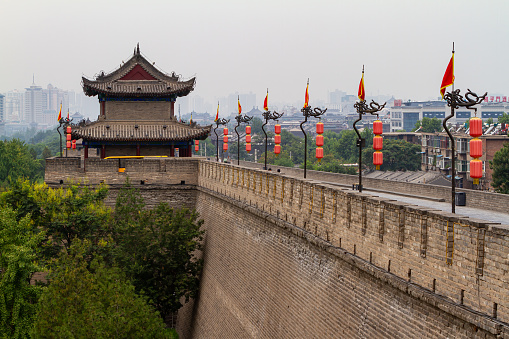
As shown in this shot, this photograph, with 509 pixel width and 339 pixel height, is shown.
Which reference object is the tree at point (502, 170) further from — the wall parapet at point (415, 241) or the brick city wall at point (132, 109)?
the wall parapet at point (415, 241)

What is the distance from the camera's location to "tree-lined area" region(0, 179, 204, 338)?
15805mm

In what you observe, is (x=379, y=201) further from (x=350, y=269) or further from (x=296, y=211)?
(x=296, y=211)

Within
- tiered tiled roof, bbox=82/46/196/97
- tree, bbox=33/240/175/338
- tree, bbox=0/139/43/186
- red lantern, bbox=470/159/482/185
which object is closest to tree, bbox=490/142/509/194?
tiered tiled roof, bbox=82/46/196/97

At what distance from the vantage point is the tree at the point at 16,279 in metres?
17.5

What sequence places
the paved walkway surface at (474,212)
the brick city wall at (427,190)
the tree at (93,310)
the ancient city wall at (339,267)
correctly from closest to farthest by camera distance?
the ancient city wall at (339,267) → the paved walkway surface at (474,212) → the tree at (93,310) → the brick city wall at (427,190)

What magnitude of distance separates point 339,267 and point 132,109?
1622 centimetres

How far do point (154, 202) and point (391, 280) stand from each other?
1465cm

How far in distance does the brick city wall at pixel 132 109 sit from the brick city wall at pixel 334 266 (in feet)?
14.8

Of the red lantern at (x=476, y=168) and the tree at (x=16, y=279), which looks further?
the tree at (x=16, y=279)

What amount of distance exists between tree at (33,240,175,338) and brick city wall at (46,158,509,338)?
262cm

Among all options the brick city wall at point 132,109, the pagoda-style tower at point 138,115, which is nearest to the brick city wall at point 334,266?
the pagoda-style tower at point 138,115

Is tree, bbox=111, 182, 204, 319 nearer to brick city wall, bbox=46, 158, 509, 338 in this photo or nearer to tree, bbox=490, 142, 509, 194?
brick city wall, bbox=46, 158, 509, 338

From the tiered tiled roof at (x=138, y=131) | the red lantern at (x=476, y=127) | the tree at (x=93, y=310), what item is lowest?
the tree at (x=93, y=310)

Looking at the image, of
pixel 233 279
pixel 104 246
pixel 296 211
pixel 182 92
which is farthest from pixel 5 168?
pixel 296 211
